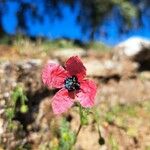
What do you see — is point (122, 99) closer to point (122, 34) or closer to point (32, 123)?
point (32, 123)

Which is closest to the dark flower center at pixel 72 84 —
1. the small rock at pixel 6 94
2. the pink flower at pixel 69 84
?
the pink flower at pixel 69 84

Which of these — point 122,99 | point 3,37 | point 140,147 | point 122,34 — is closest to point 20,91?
point 140,147

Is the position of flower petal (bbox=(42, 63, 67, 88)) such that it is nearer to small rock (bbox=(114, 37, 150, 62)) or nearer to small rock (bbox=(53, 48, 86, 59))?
small rock (bbox=(53, 48, 86, 59))

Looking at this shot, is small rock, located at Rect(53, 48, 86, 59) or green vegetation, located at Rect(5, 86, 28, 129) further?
small rock, located at Rect(53, 48, 86, 59)

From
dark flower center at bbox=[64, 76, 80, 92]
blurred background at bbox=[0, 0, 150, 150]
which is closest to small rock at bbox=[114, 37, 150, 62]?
blurred background at bbox=[0, 0, 150, 150]

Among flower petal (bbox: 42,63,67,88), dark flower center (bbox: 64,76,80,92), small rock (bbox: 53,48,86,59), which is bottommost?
dark flower center (bbox: 64,76,80,92)

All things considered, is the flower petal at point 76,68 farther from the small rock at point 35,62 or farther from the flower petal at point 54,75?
the small rock at point 35,62

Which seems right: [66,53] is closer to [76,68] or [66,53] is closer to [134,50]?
[134,50]
